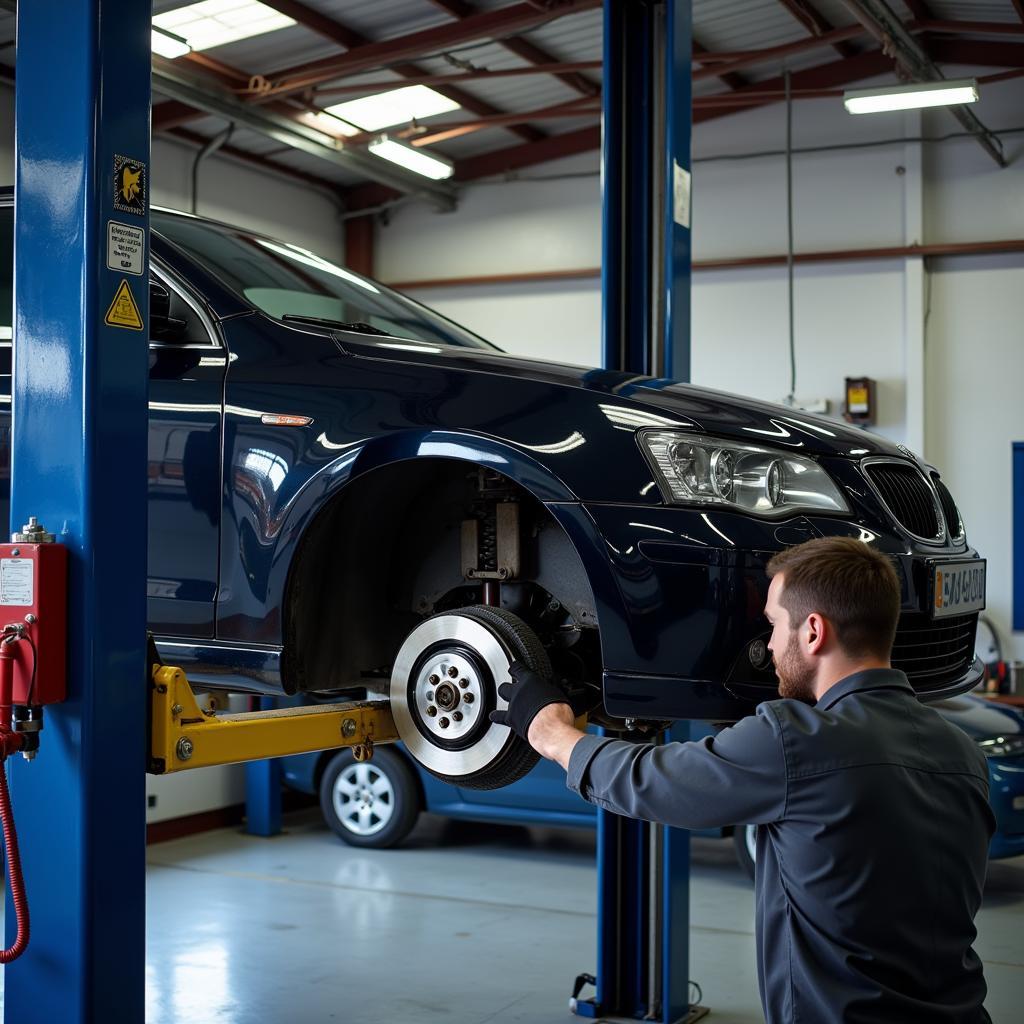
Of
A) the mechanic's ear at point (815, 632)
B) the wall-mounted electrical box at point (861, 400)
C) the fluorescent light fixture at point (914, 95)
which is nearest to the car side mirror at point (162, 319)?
the mechanic's ear at point (815, 632)

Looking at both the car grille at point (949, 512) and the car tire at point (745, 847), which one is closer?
the car grille at point (949, 512)

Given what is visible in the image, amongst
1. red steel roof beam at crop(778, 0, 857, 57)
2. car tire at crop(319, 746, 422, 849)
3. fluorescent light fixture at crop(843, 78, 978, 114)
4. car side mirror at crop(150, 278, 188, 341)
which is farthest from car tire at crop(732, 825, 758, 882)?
red steel roof beam at crop(778, 0, 857, 57)

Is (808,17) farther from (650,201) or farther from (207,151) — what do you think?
(650,201)

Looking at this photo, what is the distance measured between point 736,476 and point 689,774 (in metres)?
0.71

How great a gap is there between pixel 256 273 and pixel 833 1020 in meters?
2.06

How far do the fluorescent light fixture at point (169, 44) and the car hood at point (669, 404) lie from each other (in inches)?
180

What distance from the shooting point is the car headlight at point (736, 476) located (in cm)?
238

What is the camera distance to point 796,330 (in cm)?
934

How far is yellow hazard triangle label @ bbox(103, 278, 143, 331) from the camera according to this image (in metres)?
2.12

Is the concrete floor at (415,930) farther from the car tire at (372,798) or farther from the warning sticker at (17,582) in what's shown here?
the warning sticker at (17,582)

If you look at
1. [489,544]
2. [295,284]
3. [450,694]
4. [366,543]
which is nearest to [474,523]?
[489,544]

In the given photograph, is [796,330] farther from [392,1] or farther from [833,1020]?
[833,1020]

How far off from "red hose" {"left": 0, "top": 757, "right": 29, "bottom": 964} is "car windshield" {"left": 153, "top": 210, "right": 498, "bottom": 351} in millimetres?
1189

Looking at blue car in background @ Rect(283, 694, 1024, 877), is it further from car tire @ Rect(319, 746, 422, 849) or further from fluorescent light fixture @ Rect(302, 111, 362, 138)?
fluorescent light fixture @ Rect(302, 111, 362, 138)
